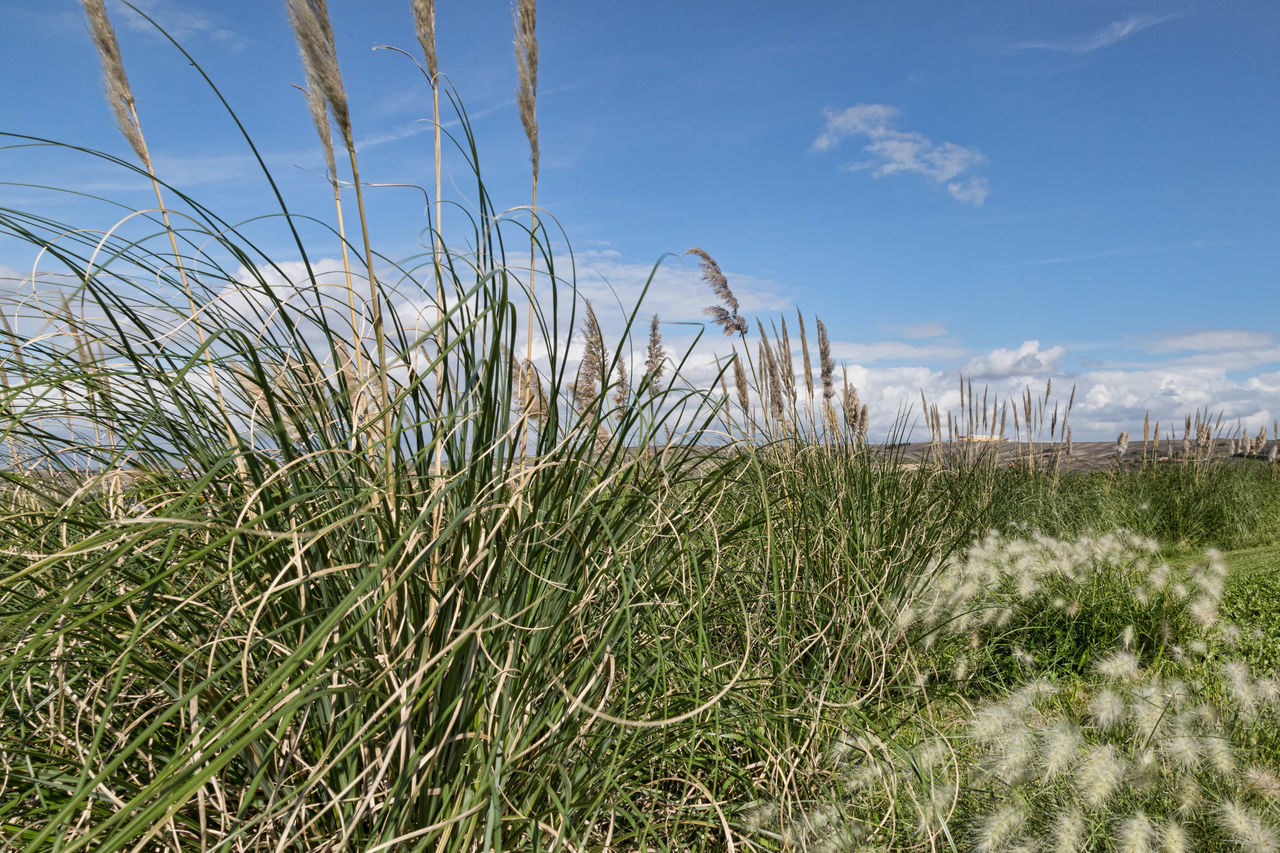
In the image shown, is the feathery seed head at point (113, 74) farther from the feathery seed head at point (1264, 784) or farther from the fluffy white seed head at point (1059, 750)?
the feathery seed head at point (1264, 784)

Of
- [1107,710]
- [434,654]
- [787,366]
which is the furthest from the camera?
[787,366]

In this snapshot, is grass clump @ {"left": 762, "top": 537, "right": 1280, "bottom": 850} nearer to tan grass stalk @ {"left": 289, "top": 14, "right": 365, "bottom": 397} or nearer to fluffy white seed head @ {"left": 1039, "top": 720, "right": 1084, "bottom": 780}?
fluffy white seed head @ {"left": 1039, "top": 720, "right": 1084, "bottom": 780}

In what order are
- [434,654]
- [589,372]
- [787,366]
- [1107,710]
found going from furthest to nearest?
[787,366]
[589,372]
[1107,710]
[434,654]

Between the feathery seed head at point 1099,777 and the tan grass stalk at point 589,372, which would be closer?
the feathery seed head at point 1099,777

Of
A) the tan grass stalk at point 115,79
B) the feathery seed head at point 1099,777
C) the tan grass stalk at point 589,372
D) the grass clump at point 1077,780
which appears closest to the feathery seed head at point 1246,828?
the grass clump at point 1077,780

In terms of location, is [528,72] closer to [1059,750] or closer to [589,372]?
[589,372]

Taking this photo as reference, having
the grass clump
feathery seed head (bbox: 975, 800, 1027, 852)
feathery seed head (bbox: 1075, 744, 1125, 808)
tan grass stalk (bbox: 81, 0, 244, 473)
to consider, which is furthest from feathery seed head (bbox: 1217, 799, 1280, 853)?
tan grass stalk (bbox: 81, 0, 244, 473)

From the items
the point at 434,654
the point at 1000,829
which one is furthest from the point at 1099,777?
the point at 434,654

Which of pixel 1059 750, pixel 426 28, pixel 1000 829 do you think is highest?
pixel 426 28

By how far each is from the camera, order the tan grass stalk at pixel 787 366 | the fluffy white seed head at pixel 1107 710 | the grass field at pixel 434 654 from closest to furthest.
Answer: the grass field at pixel 434 654
the fluffy white seed head at pixel 1107 710
the tan grass stalk at pixel 787 366

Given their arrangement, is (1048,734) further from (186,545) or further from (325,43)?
(325,43)

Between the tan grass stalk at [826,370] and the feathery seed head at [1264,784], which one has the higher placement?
the tan grass stalk at [826,370]

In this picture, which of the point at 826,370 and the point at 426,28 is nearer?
the point at 426,28

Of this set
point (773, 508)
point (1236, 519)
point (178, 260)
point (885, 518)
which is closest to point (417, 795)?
point (178, 260)
